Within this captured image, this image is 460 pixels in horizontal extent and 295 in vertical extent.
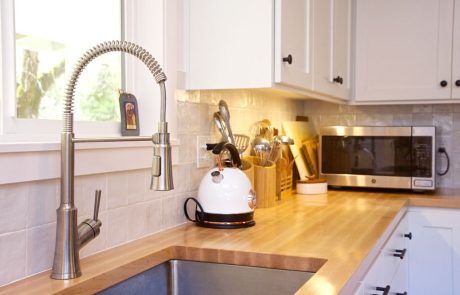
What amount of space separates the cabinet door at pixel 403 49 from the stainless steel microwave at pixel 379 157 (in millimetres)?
206

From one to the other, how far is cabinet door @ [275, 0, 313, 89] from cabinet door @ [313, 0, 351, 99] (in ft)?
0.41

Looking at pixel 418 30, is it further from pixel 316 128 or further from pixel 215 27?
pixel 215 27

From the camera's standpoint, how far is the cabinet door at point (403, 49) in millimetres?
2654

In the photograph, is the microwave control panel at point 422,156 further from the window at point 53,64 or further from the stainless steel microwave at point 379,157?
the window at point 53,64

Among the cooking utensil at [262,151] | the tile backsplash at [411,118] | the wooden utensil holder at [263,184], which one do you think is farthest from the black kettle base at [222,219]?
the tile backsplash at [411,118]

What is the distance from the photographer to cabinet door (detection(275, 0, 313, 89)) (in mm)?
1701

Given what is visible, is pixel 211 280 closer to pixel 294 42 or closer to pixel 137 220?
pixel 137 220

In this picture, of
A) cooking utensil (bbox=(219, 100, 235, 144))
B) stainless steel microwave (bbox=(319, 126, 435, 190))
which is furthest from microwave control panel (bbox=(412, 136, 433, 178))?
cooking utensil (bbox=(219, 100, 235, 144))

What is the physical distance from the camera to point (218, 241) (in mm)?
1519

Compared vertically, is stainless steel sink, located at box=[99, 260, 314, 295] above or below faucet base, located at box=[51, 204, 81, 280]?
below

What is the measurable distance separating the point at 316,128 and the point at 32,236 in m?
2.25

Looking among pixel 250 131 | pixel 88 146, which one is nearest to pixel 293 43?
pixel 250 131

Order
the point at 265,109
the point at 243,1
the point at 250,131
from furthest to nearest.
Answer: the point at 265,109 → the point at 250,131 → the point at 243,1

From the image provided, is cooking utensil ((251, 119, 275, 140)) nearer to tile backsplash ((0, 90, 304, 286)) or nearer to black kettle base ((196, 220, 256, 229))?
tile backsplash ((0, 90, 304, 286))
